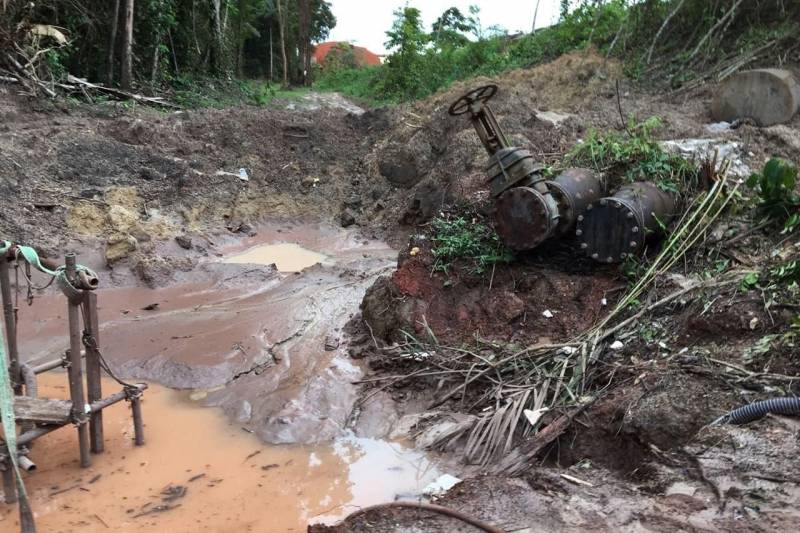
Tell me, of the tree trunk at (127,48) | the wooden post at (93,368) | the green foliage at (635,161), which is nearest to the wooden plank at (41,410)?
the wooden post at (93,368)

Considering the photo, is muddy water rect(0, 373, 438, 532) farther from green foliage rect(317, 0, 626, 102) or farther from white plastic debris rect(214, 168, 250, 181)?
green foliage rect(317, 0, 626, 102)

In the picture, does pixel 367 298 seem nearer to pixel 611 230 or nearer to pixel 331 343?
pixel 331 343

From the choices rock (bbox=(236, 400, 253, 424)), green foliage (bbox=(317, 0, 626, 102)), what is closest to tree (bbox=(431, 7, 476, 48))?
green foliage (bbox=(317, 0, 626, 102))

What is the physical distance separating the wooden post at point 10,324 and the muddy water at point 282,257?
3.91 metres

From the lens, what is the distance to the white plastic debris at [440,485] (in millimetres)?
3621

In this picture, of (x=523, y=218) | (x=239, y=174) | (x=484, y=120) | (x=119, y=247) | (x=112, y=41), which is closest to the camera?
(x=523, y=218)

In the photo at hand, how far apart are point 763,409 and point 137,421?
150 inches

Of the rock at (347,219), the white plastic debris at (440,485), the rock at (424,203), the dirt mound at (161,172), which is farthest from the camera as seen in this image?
the rock at (347,219)

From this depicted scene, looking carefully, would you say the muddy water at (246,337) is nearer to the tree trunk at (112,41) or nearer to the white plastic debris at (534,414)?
the white plastic debris at (534,414)

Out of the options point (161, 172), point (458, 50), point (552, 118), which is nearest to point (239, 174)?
point (161, 172)

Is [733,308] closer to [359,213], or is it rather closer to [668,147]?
[668,147]

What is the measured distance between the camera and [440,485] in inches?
147

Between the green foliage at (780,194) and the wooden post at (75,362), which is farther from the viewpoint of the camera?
the green foliage at (780,194)

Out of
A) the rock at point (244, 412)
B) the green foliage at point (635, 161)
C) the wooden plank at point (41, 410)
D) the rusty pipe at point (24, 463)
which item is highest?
the green foliage at point (635, 161)
